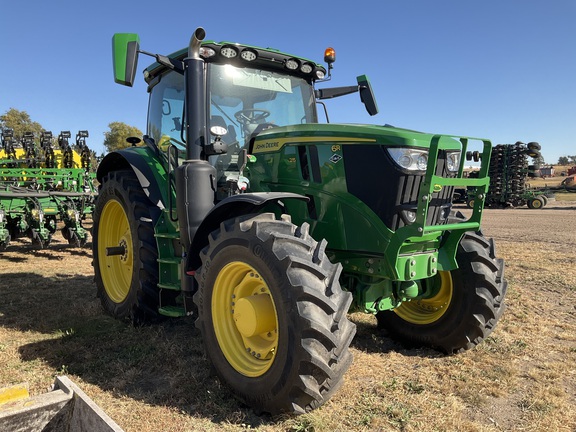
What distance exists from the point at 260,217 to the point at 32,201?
7561 mm

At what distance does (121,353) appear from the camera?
3.75m

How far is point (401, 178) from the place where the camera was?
298 cm

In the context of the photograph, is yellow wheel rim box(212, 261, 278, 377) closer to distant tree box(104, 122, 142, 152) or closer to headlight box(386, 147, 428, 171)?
headlight box(386, 147, 428, 171)

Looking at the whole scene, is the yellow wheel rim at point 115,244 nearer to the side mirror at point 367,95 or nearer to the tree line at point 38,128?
the side mirror at point 367,95

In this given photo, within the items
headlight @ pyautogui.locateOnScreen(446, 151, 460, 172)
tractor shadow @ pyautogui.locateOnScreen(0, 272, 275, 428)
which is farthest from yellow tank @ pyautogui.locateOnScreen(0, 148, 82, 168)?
headlight @ pyautogui.locateOnScreen(446, 151, 460, 172)

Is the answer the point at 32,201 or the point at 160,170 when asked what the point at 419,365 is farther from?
the point at 32,201

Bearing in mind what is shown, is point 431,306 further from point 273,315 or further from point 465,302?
point 273,315

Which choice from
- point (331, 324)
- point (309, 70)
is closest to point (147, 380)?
point (331, 324)

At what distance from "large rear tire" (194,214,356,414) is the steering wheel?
1.31 metres

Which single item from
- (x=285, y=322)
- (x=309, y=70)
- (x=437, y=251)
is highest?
(x=309, y=70)

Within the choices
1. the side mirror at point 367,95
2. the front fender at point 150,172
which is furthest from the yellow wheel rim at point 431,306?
the front fender at point 150,172

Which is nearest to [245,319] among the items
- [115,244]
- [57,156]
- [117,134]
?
[115,244]

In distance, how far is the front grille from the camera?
3.00 meters

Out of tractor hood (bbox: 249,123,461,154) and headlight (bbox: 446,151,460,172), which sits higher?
tractor hood (bbox: 249,123,461,154)
